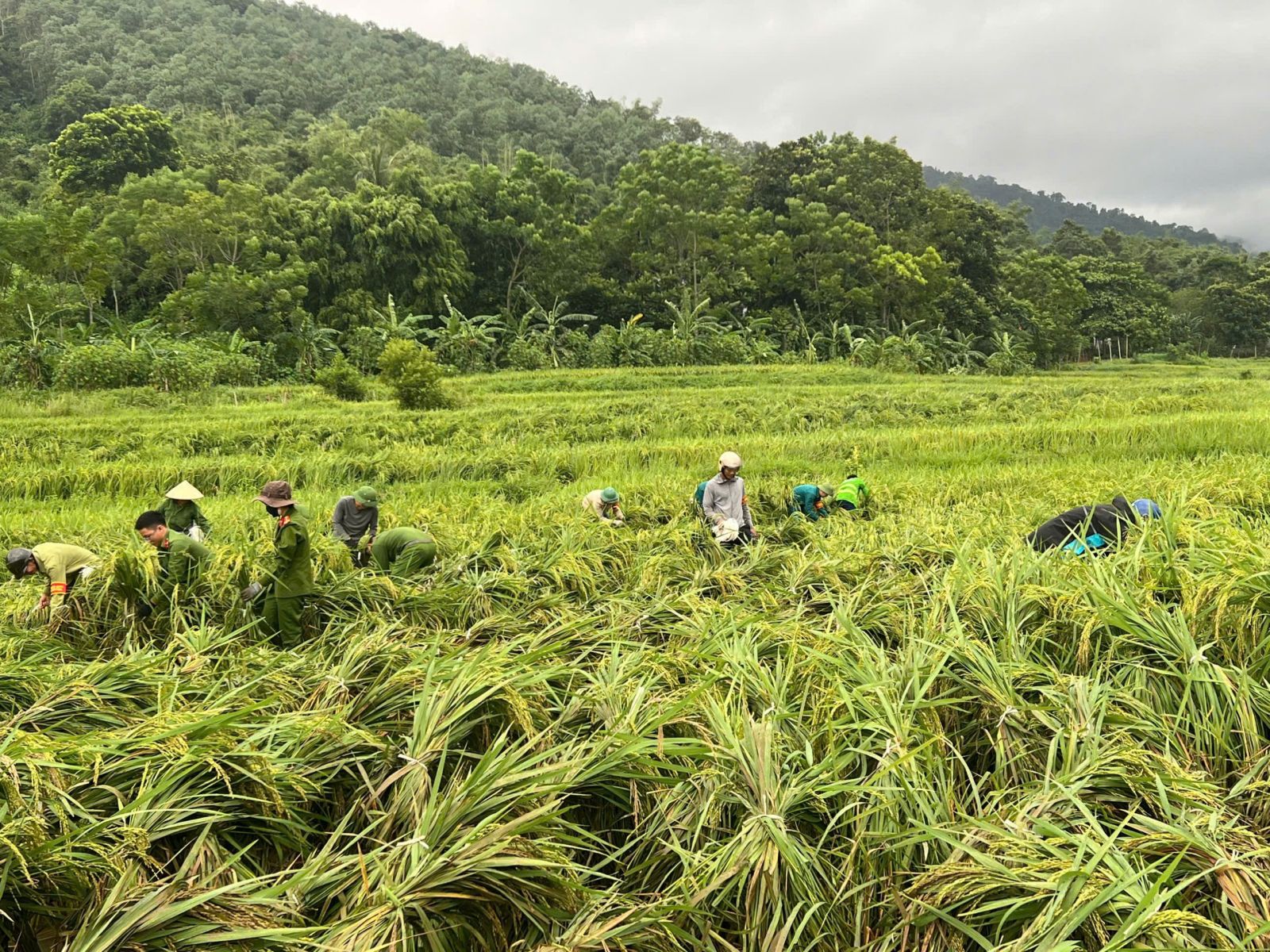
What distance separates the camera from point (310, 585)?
4.13 meters

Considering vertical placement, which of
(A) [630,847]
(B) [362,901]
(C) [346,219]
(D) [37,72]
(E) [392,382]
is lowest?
(A) [630,847]

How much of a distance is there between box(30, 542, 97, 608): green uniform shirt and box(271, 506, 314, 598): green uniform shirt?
127cm

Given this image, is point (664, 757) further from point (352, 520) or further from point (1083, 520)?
point (352, 520)

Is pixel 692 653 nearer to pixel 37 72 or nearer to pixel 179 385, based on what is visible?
pixel 179 385

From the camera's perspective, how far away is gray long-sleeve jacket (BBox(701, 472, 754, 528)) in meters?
5.96

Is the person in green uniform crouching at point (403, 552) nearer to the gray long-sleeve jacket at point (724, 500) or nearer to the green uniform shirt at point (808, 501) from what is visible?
the gray long-sleeve jacket at point (724, 500)

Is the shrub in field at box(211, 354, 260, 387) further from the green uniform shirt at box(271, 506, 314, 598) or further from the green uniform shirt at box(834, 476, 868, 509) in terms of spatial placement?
the green uniform shirt at box(834, 476, 868, 509)

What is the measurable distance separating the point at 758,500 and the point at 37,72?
67.9m

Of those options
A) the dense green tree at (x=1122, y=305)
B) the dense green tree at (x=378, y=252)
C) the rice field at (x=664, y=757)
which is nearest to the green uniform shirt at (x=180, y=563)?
the rice field at (x=664, y=757)

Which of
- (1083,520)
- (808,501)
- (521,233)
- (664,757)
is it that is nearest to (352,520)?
(808,501)

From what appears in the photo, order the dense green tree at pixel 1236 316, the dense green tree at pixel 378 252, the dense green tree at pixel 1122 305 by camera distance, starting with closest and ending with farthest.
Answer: the dense green tree at pixel 378 252
the dense green tree at pixel 1122 305
the dense green tree at pixel 1236 316

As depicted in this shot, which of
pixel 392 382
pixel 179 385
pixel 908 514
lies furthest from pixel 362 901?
pixel 179 385

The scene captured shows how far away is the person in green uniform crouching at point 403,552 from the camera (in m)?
4.72

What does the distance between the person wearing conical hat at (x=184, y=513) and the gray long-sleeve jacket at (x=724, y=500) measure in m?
3.87
